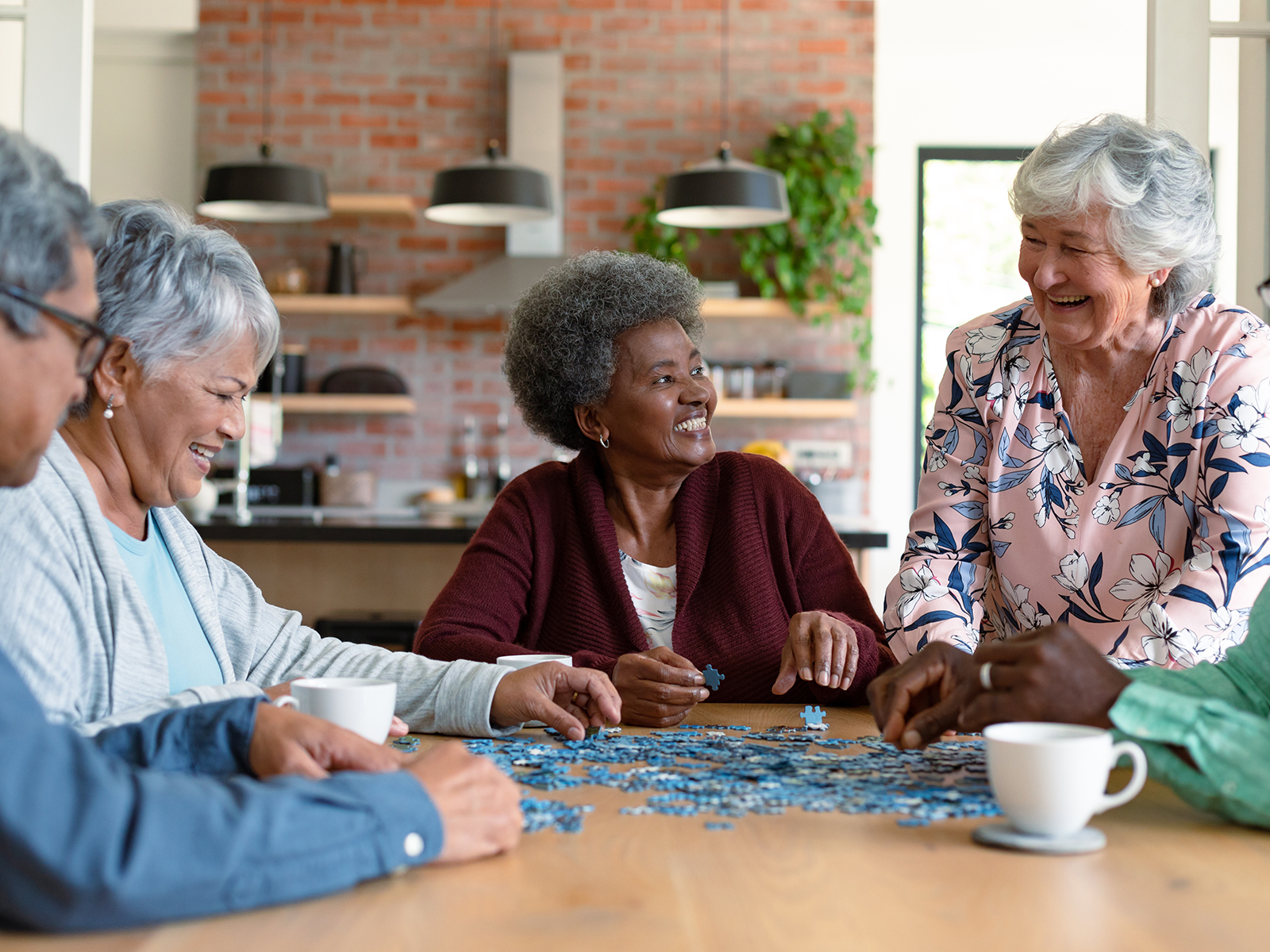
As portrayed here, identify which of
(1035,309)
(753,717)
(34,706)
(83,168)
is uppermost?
(83,168)

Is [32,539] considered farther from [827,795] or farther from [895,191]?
[895,191]

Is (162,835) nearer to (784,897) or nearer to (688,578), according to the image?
(784,897)

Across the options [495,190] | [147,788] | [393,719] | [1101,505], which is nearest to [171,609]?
[393,719]

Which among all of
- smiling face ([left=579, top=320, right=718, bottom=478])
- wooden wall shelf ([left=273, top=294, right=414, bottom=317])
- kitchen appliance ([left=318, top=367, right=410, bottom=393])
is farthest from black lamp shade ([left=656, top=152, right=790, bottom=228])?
smiling face ([left=579, top=320, right=718, bottom=478])

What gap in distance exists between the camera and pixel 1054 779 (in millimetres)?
1035

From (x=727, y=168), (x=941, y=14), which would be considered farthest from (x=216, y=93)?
(x=941, y=14)

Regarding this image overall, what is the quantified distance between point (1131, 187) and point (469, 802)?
136 cm

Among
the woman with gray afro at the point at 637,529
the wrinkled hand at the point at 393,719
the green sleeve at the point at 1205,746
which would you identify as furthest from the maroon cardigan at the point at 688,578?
the green sleeve at the point at 1205,746

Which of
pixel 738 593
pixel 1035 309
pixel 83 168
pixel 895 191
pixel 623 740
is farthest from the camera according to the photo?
pixel 895 191

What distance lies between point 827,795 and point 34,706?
29.3 inches

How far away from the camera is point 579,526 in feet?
7.40

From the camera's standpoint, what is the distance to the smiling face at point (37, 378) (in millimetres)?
966

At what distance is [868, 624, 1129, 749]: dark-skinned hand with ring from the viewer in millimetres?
1215

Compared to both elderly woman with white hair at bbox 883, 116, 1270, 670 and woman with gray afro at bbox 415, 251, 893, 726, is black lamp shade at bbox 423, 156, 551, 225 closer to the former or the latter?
woman with gray afro at bbox 415, 251, 893, 726
